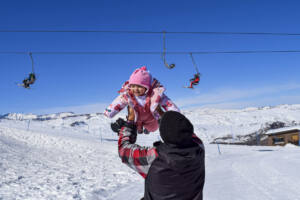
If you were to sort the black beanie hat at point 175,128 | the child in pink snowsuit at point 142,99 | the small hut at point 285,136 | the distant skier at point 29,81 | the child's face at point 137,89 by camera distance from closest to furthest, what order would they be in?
the black beanie hat at point 175,128 < the child in pink snowsuit at point 142,99 < the child's face at point 137,89 < the distant skier at point 29,81 < the small hut at point 285,136

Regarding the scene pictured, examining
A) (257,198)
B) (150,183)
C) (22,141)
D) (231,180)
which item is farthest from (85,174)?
(22,141)

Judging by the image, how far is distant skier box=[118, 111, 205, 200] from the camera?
1.52 m

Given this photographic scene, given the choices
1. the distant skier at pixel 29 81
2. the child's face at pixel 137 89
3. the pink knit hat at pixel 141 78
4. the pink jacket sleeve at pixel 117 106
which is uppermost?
the distant skier at pixel 29 81

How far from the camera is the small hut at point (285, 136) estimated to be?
2775 cm

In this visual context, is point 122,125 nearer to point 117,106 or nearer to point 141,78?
point 117,106

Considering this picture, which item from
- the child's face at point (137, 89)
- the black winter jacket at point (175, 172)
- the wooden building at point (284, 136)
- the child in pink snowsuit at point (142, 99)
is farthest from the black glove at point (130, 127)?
the wooden building at point (284, 136)

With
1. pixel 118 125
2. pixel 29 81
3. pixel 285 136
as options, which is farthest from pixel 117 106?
pixel 285 136

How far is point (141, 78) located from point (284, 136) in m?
31.7

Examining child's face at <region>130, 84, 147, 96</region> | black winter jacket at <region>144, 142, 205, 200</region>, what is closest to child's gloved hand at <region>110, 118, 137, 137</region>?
black winter jacket at <region>144, 142, 205, 200</region>

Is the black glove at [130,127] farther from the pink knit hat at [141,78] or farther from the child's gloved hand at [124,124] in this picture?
the pink knit hat at [141,78]

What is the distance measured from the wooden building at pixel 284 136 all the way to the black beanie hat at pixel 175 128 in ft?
103

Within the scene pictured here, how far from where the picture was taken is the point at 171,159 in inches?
60.9

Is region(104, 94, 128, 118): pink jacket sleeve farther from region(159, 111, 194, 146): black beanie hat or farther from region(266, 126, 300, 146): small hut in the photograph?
region(266, 126, 300, 146): small hut

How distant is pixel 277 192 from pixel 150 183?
387cm
